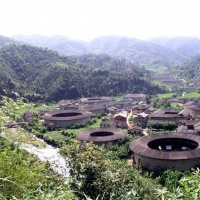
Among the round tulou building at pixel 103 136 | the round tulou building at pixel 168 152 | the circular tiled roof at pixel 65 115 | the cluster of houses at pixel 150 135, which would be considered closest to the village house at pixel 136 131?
the cluster of houses at pixel 150 135

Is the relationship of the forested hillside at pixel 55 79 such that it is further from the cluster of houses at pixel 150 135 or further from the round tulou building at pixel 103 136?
the round tulou building at pixel 103 136

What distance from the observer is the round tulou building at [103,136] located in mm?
35781

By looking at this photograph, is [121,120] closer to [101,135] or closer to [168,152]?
[101,135]

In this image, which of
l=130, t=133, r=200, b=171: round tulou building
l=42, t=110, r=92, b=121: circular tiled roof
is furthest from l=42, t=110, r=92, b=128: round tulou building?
l=130, t=133, r=200, b=171: round tulou building

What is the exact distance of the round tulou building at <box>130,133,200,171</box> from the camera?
26.6 meters

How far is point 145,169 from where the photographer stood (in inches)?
1094

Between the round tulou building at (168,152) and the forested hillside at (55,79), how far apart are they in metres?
50.4

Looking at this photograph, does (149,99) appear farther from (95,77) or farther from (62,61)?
(62,61)

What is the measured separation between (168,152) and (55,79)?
6459 centimetres

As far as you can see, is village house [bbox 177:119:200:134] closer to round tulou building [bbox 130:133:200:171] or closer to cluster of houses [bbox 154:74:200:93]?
round tulou building [bbox 130:133:200:171]

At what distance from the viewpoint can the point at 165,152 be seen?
27.4 m

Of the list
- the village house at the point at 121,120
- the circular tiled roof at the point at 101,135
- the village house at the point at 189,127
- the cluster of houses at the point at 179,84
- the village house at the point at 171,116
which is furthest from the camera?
the cluster of houses at the point at 179,84

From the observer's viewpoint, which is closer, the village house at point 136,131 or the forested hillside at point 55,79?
the village house at point 136,131

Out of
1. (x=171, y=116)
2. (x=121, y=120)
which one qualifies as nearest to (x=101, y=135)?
(x=121, y=120)
